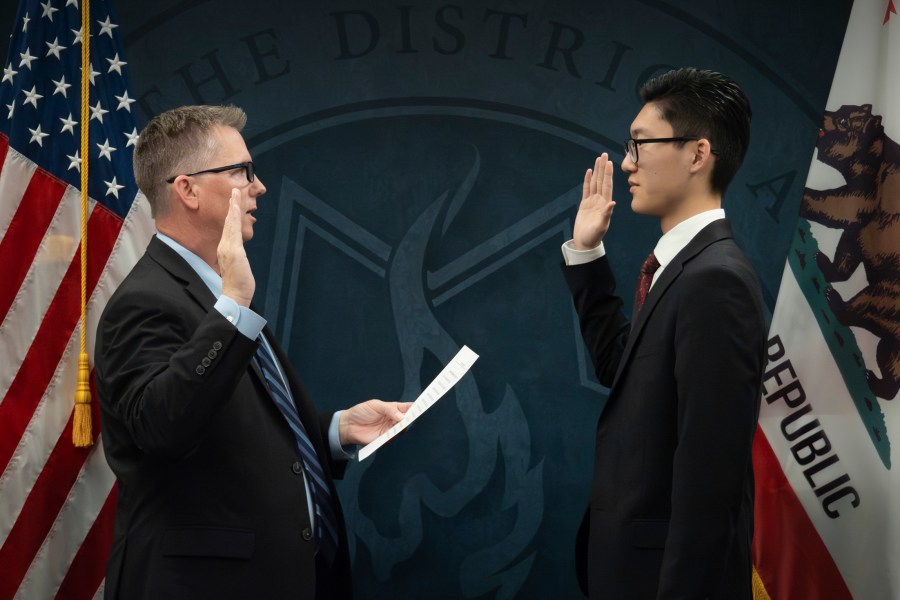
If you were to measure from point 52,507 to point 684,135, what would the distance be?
5.95ft

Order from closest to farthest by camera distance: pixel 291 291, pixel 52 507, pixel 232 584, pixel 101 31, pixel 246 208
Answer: pixel 232 584 < pixel 246 208 < pixel 52 507 < pixel 101 31 < pixel 291 291

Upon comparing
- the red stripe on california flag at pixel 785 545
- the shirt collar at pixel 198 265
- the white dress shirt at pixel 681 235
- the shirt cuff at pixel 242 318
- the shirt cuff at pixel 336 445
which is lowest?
the shirt cuff at pixel 336 445

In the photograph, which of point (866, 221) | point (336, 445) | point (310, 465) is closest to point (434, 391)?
point (310, 465)

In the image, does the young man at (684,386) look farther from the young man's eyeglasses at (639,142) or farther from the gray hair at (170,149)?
the gray hair at (170,149)

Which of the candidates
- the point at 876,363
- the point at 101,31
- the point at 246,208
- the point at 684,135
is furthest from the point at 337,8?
the point at 876,363

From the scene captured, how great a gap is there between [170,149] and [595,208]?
1.01m

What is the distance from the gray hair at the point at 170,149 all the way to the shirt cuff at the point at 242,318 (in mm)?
414

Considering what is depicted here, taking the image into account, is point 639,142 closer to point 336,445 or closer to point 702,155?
point 702,155

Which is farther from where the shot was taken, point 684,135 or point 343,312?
point 343,312

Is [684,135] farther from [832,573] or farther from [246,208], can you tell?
[832,573]

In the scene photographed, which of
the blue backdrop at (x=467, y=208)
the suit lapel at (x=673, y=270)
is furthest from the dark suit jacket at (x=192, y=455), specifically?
the blue backdrop at (x=467, y=208)

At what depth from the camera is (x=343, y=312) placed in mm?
3172

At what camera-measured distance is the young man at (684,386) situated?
1.83 meters

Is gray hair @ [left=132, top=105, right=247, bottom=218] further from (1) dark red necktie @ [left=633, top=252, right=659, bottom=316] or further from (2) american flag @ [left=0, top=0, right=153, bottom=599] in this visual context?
(1) dark red necktie @ [left=633, top=252, right=659, bottom=316]
